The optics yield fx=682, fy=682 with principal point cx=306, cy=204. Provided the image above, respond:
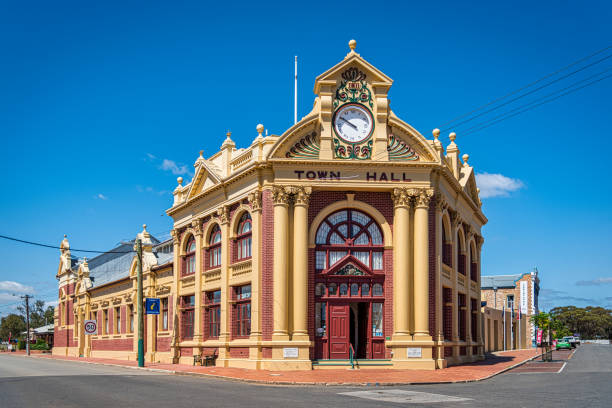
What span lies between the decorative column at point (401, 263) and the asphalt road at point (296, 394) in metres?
5.10

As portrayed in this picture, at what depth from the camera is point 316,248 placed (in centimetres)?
2967

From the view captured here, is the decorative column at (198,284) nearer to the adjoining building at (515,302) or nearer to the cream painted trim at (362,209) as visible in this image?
the cream painted trim at (362,209)

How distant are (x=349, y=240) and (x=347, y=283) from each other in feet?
6.17

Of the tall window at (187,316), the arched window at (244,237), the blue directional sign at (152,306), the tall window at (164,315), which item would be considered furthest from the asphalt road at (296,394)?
the tall window at (164,315)

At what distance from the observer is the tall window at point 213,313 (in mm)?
34156

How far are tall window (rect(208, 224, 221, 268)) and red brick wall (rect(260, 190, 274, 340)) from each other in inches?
234

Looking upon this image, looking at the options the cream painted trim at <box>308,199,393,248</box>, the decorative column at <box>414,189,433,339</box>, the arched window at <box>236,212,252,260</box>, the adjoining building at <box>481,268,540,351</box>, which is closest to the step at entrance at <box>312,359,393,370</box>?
the decorative column at <box>414,189,433,339</box>

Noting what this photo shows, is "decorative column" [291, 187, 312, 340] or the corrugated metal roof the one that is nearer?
"decorative column" [291, 187, 312, 340]

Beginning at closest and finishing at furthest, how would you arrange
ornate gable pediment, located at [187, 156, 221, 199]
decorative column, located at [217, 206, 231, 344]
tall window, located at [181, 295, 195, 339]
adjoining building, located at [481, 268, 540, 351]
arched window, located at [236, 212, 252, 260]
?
arched window, located at [236, 212, 252, 260] → decorative column, located at [217, 206, 231, 344] → ornate gable pediment, located at [187, 156, 221, 199] → tall window, located at [181, 295, 195, 339] → adjoining building, located at [481, 268, 540, 351]

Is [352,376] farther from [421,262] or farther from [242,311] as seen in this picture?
[242,311]

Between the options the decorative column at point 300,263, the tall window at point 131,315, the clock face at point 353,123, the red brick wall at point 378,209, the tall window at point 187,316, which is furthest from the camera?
the tall window at point 131,315

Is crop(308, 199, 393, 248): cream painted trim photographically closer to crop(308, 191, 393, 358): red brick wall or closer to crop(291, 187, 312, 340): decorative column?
crop(308, 191, 393, 358): red brick wall

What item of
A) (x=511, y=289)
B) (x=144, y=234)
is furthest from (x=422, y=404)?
(x=511, y=289)

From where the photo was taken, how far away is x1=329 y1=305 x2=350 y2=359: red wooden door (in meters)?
29.1
